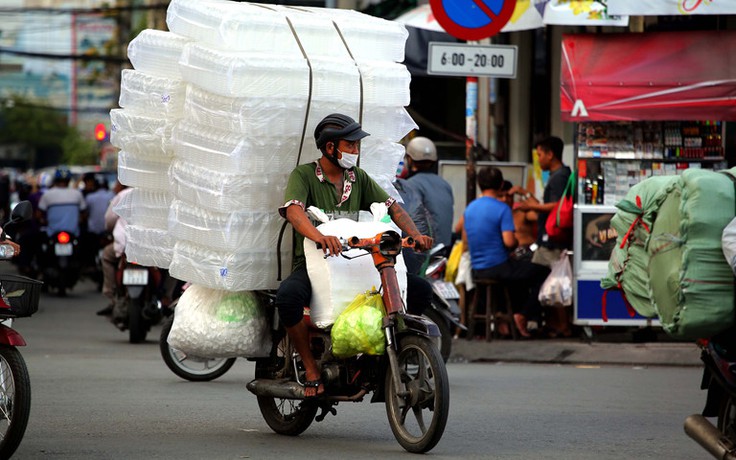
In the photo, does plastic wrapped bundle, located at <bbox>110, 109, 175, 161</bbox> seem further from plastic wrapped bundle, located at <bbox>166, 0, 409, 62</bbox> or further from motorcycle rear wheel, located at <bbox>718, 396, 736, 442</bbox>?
motorcycle rear wheel, located at <bbox>718, 396, 736, 442</bbox>

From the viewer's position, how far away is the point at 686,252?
5.59 metres

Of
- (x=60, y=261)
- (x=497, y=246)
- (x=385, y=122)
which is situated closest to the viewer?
(x=385, y=122)

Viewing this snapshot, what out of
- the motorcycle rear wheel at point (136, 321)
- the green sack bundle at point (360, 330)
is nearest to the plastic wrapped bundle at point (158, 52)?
the green sack bundle at point (360, 330)

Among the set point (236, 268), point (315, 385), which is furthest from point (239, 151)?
point (315, 385)

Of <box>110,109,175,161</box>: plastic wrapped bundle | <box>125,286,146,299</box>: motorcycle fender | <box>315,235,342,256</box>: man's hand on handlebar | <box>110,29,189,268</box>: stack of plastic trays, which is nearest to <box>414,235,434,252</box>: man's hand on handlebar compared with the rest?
<box>315,235,342,256</box>: man's hand on handlebar

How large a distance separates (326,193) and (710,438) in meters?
2.66

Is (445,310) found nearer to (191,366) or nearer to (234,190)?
(191,366)

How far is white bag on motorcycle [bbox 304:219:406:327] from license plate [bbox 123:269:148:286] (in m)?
6.93

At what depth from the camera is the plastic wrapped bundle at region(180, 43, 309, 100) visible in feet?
24.1

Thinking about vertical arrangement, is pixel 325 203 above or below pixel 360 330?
above

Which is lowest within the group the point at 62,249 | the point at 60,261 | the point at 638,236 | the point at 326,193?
the point at 60,261

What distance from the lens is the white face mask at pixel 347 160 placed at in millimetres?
7414

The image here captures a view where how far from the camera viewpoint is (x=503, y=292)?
45.9ft

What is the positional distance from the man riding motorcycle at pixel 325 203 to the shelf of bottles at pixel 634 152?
595 cm
